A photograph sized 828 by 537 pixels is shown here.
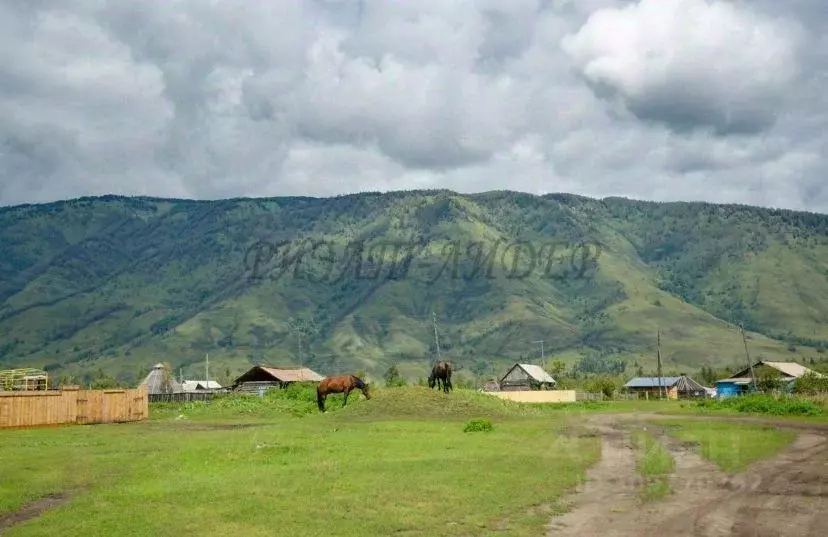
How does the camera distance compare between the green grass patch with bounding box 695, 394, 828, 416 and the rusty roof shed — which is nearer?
the green grass patch with bounding box 695, 394, 828, 416

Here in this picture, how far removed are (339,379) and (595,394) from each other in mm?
72038

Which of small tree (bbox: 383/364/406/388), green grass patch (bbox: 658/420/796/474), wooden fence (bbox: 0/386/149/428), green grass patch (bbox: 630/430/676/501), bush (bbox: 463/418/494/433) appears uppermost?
small tree (bbox: 383/364/406/388)

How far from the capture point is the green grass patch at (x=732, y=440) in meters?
29.8

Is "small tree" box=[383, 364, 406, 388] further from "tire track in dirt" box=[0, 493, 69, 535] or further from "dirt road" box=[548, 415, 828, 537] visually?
"tire track in dirt" box=[0, 493, 69, 535]

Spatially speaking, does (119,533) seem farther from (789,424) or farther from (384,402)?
(789,424)

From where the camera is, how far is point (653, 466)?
27812 millimetres

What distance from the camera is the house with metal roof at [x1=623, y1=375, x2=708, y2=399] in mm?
149000

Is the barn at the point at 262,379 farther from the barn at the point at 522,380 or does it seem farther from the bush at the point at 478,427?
the bush at the point at 478,427

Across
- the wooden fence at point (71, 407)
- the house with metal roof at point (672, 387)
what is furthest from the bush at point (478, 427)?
the house with metal roof at point (672, 387)

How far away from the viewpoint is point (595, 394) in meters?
122

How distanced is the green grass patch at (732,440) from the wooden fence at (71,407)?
43.0m

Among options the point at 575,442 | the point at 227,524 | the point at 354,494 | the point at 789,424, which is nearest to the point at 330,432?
the point at 575,442

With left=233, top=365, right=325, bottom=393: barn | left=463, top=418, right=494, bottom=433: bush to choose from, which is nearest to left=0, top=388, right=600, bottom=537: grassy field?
left=463, top=418, right=494, bottom=433: bush

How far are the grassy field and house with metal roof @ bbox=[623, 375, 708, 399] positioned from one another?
111 m
